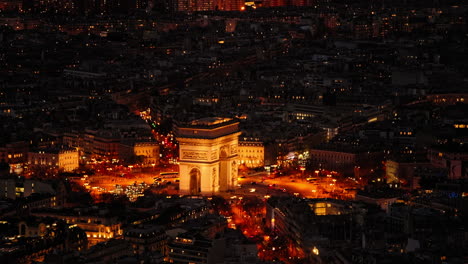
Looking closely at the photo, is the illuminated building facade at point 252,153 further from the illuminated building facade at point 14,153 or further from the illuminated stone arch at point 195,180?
the illuminated building facade at point 14,153

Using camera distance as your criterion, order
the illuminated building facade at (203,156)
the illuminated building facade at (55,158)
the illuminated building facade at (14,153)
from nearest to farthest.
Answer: the illuminated building facade at (203,156)
the illuminated building facade at (55,158)
the illuminated building facade at (14,153)

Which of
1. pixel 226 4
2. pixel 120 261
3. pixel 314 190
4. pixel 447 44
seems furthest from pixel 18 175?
pixel 226 4

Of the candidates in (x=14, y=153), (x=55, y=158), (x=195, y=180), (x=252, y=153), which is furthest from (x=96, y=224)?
(x=14, y=153)

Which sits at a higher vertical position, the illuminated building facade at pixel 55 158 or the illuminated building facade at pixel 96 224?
the illuminated building facade at pixel 96 224

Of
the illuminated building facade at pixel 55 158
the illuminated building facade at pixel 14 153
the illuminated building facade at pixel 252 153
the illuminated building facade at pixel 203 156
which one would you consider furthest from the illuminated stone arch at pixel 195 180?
the illuminated building facade at pixel 14 153

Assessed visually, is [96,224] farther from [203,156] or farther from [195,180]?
[195,180]

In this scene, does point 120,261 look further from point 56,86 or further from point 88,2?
point 88,2

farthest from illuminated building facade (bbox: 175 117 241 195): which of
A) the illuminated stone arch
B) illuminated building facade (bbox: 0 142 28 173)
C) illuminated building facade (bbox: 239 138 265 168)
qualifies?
illuminated building facade (bbox: 0 142 28 173)

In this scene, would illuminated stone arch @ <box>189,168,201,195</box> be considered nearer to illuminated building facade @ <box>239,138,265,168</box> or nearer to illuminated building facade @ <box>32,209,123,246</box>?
illuminated building facade @ <box>239,138,265,168</box>
